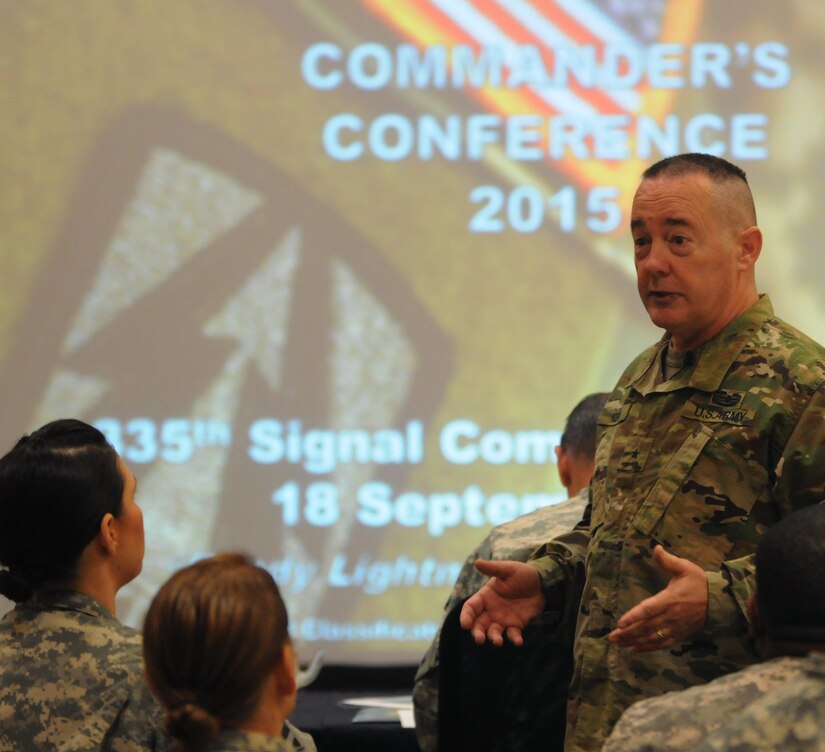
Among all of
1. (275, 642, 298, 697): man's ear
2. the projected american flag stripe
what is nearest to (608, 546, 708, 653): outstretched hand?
(275, 642, 298, 697): man's ear

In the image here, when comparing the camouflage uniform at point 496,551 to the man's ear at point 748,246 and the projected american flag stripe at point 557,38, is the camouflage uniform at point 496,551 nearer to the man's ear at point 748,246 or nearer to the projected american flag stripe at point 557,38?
the man's ear at point 748,246

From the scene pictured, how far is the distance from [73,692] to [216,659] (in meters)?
0.46

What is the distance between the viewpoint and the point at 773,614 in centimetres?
136

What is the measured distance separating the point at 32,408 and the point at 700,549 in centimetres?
292

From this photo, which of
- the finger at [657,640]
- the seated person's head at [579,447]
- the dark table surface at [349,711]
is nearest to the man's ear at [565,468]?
the seated person's head at [579,447]

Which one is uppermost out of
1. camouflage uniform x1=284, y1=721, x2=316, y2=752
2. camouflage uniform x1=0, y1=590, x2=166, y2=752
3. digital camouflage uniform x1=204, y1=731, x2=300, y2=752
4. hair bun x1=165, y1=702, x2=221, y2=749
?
hair bun x1=165, y1=702, x2=221, y2=749

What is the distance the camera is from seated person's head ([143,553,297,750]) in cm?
131

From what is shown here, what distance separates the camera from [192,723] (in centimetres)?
130

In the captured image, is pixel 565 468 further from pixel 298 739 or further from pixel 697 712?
pixel 697 712

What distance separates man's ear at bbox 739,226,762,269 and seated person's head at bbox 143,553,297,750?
1.01 m

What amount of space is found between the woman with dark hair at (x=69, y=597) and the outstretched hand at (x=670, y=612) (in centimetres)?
66

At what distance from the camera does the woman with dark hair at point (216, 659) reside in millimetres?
1306

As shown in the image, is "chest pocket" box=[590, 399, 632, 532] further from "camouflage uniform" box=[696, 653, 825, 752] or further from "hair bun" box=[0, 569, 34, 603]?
"hair bun" box=[0, 569, 34, 603]

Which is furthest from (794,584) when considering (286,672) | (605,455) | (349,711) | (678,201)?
(349,711)
